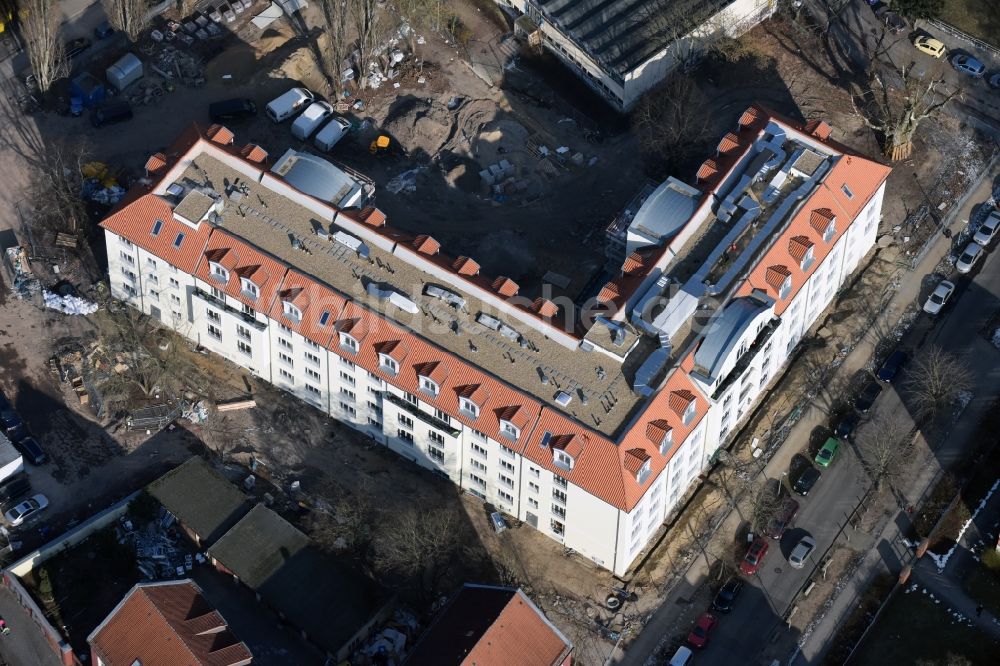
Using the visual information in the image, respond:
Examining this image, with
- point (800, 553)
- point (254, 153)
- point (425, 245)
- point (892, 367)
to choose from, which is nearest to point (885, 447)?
point (892, 367)

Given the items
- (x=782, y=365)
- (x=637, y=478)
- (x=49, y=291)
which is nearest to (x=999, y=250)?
(x=782, y=365)

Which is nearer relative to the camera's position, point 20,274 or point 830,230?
point 830,230

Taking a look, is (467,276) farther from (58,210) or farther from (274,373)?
(58,210)

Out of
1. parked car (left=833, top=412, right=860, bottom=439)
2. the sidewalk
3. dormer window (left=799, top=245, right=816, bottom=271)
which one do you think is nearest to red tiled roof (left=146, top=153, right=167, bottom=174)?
dormer window (left=799, top=245, right=816, bottom=271)

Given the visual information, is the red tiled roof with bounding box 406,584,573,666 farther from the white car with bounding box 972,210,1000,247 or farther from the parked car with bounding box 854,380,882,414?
the white car with bounding box 972,210,1000,247

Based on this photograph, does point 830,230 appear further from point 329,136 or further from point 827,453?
point 329,136
